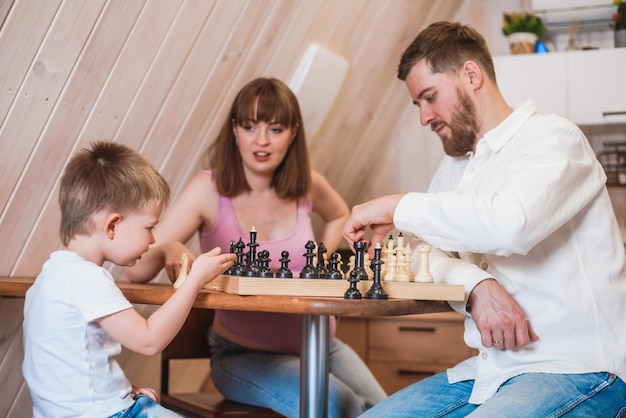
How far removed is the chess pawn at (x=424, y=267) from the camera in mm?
1861

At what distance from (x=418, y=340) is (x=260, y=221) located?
1.58 metres

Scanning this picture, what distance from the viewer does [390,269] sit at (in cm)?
190

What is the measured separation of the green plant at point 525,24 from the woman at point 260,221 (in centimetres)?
187

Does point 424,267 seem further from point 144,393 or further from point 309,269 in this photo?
point 144,393

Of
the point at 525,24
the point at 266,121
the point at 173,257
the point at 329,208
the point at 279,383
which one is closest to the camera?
the point at 173,257

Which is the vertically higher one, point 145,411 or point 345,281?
point 345,281

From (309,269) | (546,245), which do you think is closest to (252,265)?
(309,269)

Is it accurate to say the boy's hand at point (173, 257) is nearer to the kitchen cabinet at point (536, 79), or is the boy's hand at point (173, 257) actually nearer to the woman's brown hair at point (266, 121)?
the woman's brown hair at point (266, 121)

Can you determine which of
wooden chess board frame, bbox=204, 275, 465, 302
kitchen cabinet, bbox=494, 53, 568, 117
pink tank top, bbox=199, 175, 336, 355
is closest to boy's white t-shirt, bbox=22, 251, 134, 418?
wooden chess board frame, bbox=204, 275, 465, 302

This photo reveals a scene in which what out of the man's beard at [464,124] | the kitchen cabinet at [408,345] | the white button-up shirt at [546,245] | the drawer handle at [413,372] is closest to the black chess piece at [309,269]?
the white button-up shirt at [546,245]

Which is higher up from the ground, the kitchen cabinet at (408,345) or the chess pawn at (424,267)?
the kitchen cabinet at (408,345)

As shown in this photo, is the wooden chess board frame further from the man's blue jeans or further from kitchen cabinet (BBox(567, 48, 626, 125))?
kitchen cabinet (BBox(567, 48, 626, 125))

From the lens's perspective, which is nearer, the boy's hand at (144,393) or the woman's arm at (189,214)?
the boy's hand at (144,393)

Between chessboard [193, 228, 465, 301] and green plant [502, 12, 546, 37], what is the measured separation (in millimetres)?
2646
